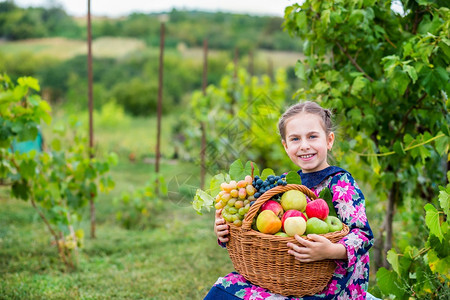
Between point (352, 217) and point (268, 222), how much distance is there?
0.38m

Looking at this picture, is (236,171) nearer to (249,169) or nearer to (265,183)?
(249,169)

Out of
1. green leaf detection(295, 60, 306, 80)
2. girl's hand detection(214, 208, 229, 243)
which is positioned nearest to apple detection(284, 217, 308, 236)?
girl's hand detection(214, 208, 229, 243)

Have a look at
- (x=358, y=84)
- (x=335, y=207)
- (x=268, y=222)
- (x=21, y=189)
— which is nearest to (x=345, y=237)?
(x=335, y=207)

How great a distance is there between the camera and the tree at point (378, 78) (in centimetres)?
234

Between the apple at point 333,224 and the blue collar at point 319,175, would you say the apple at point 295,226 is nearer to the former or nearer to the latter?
the apple at point 333,224

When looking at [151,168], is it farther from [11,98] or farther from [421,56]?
[421,56]

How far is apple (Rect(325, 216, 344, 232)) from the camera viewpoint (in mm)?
1478

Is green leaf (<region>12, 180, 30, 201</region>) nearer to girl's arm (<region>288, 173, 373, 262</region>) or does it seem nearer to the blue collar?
the blue collar

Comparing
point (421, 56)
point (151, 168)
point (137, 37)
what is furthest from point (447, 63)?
point (137, 37)

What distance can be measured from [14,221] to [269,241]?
4.01 m

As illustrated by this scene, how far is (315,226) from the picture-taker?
1432 mm

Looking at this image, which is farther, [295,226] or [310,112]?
[310,112]

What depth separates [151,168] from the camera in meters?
8.31

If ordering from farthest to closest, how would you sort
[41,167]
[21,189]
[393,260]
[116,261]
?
[116,261] → [41,167] → [21,189] → [393,260]
